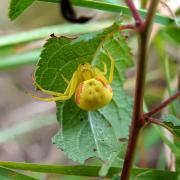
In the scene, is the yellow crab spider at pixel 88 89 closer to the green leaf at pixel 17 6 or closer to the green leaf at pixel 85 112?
the green leaf at pixel 85 112

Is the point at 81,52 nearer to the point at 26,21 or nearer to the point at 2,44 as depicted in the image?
the point at 2,44

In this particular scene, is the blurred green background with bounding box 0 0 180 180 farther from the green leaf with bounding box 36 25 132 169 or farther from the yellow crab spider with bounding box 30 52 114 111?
the yellow crab spider with bounding box 30 52 114 111

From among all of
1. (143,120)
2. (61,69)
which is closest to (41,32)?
(61,69)

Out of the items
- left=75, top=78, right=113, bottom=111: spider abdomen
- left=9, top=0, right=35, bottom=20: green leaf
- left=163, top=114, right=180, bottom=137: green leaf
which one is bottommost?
left=163, top=114, right=180, bottom=137: green leaf

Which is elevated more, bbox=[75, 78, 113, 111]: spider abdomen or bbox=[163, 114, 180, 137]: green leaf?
bbox=[75, 78, 113, 111]: spider abdomen

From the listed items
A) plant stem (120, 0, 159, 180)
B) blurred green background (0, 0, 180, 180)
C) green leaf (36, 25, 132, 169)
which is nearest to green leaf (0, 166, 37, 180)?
green leaf (36, 25, 132, 169)

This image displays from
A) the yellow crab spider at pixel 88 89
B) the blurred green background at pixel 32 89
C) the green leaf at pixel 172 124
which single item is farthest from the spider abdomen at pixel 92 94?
the blurred green background at pixel 32 89

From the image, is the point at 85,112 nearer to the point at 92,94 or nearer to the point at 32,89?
the point at 92,94
